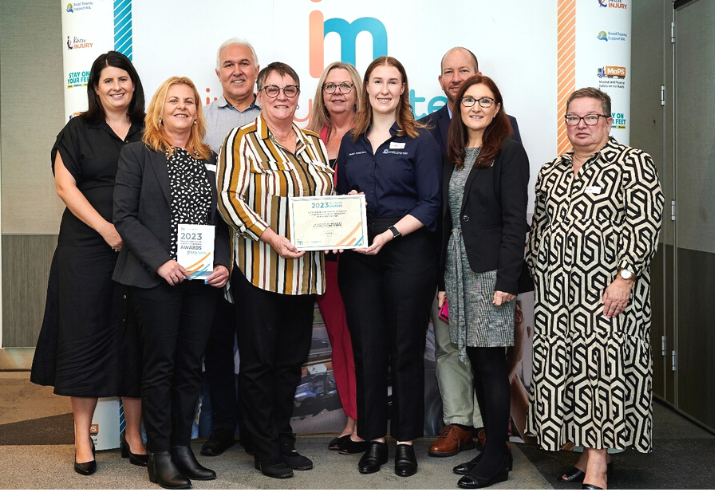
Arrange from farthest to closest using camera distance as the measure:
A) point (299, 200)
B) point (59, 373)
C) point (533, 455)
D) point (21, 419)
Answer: point (21, 419)
point (533, 455)
point (59, 373)
point (299, 200)

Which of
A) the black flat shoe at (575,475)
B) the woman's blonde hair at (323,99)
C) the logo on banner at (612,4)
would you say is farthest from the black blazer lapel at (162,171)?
the logo on banner at (612,4)

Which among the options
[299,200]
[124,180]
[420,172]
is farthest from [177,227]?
[420,172]

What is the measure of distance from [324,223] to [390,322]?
1.92 feet

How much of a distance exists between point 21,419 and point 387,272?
2.81 metres

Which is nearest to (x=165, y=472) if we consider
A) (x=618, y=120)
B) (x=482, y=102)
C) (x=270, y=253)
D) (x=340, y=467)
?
(x=340, y=467)

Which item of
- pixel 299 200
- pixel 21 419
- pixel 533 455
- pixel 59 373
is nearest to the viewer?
pixel 299 200

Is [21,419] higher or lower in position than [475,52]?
lower

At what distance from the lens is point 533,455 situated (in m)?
3.77

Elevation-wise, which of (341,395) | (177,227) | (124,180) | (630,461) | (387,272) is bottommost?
(630,461)

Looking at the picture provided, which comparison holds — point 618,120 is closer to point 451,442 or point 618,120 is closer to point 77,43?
point 451,442

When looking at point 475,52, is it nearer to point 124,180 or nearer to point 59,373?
point 124,180

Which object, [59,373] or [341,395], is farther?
[341,395]

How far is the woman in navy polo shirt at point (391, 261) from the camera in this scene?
335 cm

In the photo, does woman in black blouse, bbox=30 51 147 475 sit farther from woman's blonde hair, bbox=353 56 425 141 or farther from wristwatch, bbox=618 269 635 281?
wristwatch, bbox=618 269 635 281
